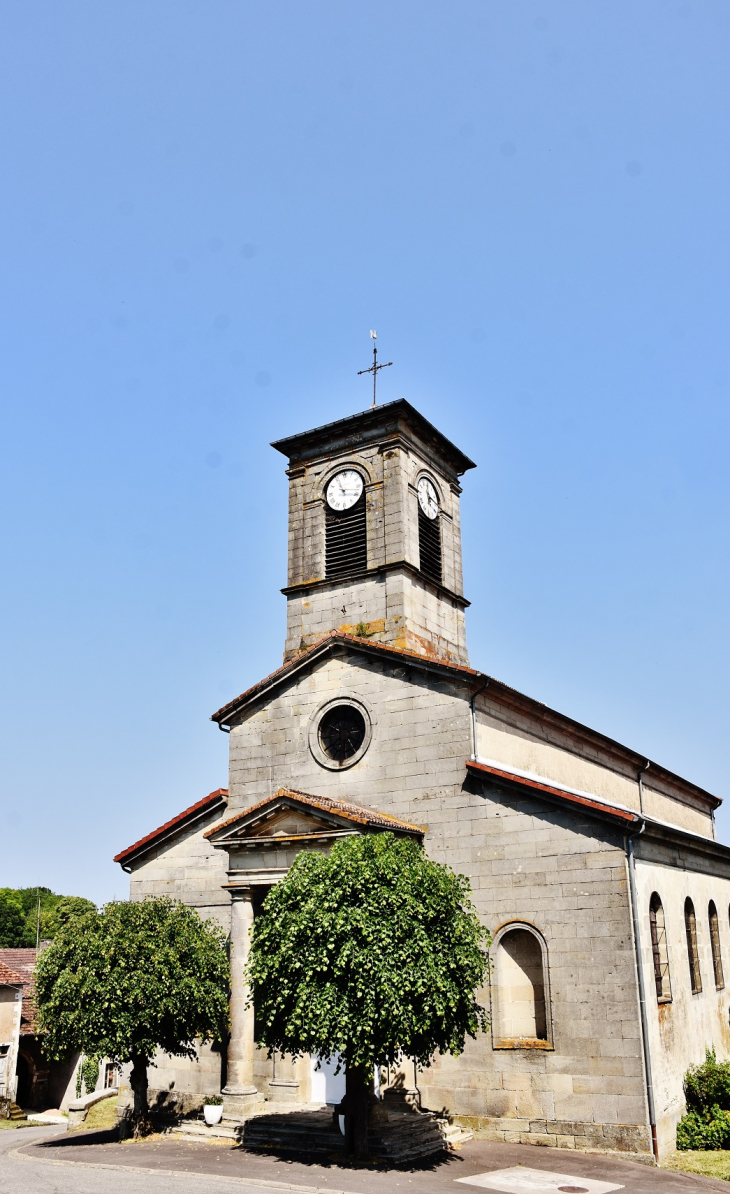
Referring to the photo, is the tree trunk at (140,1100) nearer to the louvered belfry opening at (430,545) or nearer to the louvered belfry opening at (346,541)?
the louvered belfry opening at (346,541)

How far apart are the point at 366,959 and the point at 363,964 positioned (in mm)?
90

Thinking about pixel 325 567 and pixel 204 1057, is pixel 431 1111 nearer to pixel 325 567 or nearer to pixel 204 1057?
pixel 204 1057

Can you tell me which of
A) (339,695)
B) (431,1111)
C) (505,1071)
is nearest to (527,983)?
(505,1071)

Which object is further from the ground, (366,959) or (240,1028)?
(366,959)

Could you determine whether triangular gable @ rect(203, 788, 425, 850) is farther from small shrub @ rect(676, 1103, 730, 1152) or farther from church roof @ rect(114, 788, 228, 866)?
small shrub @ rect(676, 1103, 730, 1152)

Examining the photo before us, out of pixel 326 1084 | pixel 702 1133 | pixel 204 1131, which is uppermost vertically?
pixel 326 1084

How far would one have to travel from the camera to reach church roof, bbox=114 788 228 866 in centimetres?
2497

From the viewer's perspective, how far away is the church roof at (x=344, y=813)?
19562 millimetres

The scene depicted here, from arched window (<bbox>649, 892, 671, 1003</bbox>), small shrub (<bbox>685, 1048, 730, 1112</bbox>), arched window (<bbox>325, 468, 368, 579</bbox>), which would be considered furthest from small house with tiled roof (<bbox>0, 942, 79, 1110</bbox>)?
small shrub (<bbox>685, 1048, 730, 1112</bbox>)

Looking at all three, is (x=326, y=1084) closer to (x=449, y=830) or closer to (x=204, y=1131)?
(x=204, y=1131)

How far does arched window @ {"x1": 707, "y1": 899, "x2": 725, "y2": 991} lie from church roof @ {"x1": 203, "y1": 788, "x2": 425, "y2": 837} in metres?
8.76

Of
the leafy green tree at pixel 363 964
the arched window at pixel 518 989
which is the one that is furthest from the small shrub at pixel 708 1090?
the leafy green tree at pixel 363 964

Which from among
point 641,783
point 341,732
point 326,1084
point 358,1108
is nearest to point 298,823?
point 341,732

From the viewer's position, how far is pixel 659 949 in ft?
65.4
